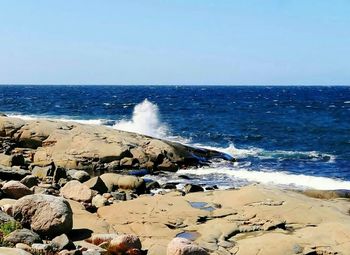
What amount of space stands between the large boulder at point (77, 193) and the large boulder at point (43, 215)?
4373 mm

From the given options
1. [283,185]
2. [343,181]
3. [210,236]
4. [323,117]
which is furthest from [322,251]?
[323,117]

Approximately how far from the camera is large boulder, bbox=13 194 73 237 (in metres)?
11.9

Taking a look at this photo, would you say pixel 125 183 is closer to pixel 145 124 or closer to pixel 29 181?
pixel 29 181

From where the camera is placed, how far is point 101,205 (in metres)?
16.2

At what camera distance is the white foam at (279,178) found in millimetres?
24125

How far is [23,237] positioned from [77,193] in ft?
19.6

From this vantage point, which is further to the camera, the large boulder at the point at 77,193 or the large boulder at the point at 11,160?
the large boulder at the point at 11,160

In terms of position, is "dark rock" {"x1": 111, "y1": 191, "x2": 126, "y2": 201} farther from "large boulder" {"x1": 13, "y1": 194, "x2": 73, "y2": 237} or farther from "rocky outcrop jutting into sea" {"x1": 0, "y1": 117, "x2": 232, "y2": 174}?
"rocky outcrop jutting into sea" {"x1": 0, "y1": 117, "x2": 232, "y2": 174}

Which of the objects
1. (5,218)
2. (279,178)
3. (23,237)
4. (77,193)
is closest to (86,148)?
(279,178)

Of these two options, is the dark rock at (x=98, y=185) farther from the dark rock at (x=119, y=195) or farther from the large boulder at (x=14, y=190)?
the large boulder at (x=14, y=190)

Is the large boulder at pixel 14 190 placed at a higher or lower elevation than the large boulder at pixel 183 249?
higher

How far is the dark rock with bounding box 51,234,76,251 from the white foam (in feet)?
48.8

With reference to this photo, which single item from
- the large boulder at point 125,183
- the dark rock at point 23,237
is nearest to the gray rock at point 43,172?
the large boulder at point 125,183

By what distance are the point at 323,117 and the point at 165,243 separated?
2110 inches
